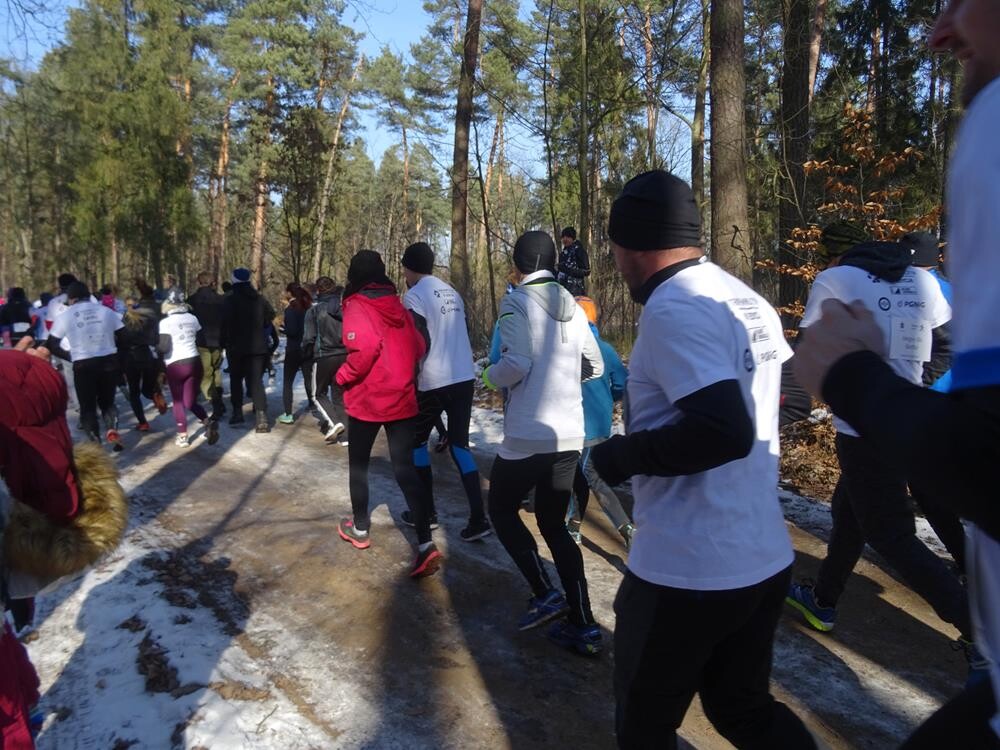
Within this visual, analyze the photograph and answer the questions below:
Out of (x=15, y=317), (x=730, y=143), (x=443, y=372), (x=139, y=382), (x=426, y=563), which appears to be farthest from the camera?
(x=15, y=317)

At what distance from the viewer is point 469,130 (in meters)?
13.7

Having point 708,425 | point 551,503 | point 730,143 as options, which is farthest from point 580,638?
point 730,143

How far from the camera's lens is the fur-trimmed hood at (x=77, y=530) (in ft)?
7.72

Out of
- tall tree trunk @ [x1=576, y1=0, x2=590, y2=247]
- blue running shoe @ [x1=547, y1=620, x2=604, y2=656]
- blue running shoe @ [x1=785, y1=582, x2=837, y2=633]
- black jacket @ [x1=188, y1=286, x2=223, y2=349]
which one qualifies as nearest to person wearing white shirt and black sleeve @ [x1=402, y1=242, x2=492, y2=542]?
blue running shoe @ [x1=547, y1=620, x2=604, y2=656]

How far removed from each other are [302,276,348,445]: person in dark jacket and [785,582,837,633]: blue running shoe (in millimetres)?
5615

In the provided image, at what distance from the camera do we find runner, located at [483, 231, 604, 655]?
3633mm

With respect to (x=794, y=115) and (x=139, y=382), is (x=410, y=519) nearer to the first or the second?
(x=139, y=382)

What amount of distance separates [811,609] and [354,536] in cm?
302

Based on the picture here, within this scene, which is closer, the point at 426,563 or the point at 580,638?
the point at 580,638

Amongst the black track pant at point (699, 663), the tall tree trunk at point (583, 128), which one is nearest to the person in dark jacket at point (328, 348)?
the tall tree trunk at point (583, 128)

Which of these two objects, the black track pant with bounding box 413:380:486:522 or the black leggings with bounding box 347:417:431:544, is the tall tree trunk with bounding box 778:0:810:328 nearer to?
the black track pant with bounding box 413:380:486:522

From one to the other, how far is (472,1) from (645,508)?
532 inches

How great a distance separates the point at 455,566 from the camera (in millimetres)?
4816

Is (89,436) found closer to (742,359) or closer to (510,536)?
(510,536)
